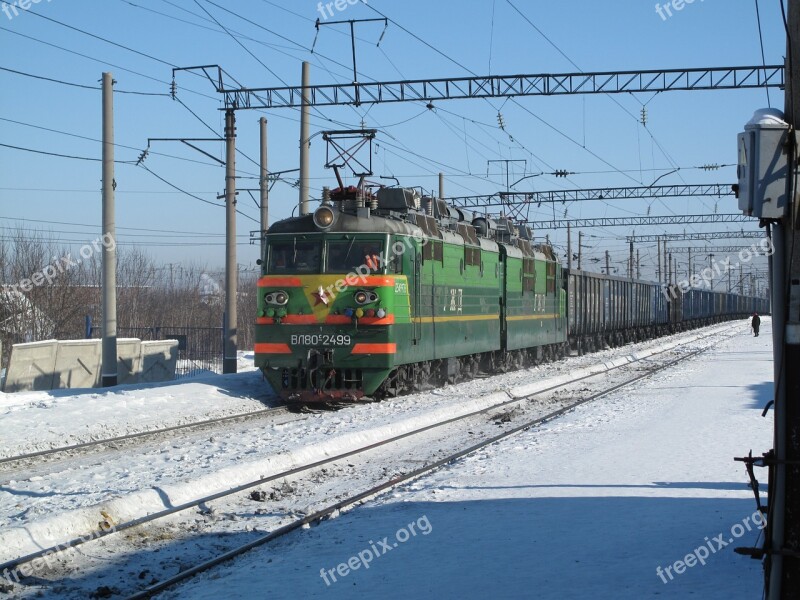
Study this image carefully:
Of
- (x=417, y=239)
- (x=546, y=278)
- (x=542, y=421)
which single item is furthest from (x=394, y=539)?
(x=546, y=278)

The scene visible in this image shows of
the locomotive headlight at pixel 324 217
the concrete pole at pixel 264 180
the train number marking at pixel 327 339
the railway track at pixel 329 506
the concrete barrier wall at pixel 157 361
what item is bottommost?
the railway track at pixel 329 506

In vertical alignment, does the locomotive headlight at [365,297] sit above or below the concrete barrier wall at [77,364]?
above

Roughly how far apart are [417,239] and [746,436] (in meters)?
7.41

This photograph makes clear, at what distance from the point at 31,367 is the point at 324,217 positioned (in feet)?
38.8

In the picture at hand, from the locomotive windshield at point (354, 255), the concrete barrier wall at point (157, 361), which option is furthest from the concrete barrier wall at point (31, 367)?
the locomotive windshield at point (354, 255)

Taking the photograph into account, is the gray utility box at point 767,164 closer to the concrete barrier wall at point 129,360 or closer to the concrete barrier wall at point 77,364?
the concrete barrier wall at point 77,364

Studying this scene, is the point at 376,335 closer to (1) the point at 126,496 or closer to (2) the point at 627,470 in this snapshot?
(2) the point at 627,470

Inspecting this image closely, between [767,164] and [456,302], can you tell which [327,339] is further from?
[767,164]

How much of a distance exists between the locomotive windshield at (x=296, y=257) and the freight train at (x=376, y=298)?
0.02 m

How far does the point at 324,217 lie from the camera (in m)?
17.1

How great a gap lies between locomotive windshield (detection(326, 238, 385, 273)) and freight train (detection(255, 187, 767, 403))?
2cm

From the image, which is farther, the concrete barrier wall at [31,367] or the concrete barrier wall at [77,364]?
the concrete barrier wall at [77,364]

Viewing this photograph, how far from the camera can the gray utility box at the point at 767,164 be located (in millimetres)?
5184

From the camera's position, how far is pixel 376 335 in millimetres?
16734
